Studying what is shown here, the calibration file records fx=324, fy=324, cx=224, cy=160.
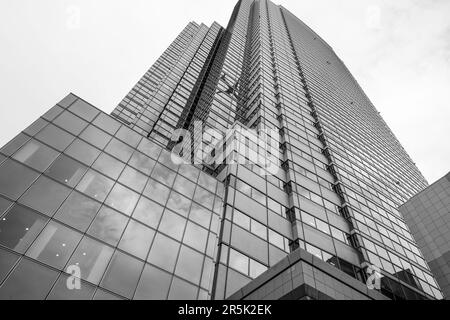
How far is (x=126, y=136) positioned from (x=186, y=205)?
Answer: 20.1 feet

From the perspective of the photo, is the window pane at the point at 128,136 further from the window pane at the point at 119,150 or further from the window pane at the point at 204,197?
the window pane at the point at 204,197

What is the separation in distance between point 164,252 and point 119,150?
7.17m

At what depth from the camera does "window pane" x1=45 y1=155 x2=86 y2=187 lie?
54.0 ft

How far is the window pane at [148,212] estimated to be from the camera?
17844 millimetres

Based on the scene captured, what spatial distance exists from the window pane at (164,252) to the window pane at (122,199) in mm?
2202

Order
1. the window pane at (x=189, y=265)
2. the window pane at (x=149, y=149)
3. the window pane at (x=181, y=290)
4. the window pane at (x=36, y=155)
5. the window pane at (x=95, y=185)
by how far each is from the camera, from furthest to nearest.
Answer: the window pane at (x=149, y=149) < the window pane at (x=189, y=265) < the window pane at (x=95, y=185) < the window pane at (x=36, y=155) < the window pane at (x=181, y=290)

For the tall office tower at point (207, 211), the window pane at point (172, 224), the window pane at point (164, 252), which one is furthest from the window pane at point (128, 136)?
the window pane at point (164, 252)

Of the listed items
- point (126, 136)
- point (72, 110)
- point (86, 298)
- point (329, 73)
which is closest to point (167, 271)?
point (86, 298)

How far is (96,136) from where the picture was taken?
65.5 ft

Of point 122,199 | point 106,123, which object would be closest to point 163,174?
point 122,199

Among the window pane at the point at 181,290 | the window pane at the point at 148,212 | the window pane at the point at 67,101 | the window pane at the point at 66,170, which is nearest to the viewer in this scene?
the window pane at the point at 181,290

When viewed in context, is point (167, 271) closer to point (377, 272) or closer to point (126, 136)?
point (126, 136)

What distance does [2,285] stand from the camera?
38.7ft

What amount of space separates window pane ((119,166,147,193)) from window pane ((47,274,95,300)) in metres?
6.40
